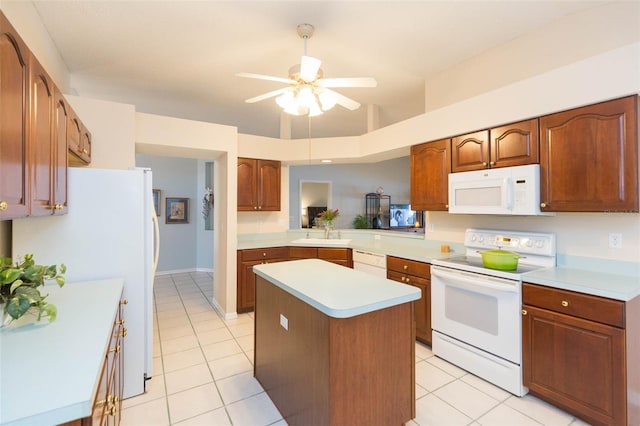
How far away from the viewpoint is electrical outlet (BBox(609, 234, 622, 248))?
6.97 ft

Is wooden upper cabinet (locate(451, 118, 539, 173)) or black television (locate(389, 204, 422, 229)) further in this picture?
black television (locate(389, 204, 422, 229))

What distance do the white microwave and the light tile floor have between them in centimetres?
137

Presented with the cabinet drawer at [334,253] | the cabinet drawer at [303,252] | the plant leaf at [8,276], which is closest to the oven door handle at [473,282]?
the cabinet drawer at [334,253]

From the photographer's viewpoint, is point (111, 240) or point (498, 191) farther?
point (498, 191)

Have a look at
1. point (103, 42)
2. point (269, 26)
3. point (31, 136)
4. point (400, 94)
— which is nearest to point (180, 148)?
point (103, 42)

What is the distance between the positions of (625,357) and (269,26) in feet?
10.8

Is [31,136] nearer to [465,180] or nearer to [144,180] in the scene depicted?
[144,180]

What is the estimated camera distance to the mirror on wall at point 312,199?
7.69m

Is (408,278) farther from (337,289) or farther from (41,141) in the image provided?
(41,141)

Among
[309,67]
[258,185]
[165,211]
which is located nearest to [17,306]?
[309,67]

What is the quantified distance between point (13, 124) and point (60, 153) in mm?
710

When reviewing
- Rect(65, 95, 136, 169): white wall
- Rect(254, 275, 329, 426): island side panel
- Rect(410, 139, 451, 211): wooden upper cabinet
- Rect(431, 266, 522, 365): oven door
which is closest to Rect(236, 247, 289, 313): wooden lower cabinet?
Rect(254, 275, 329, 426): island side panel

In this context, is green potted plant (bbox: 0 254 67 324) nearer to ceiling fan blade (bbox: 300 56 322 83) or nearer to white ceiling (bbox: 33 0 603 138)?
ceiling fan blade (bbox: 300 56 322 83)

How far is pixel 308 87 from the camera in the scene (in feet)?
7.72
